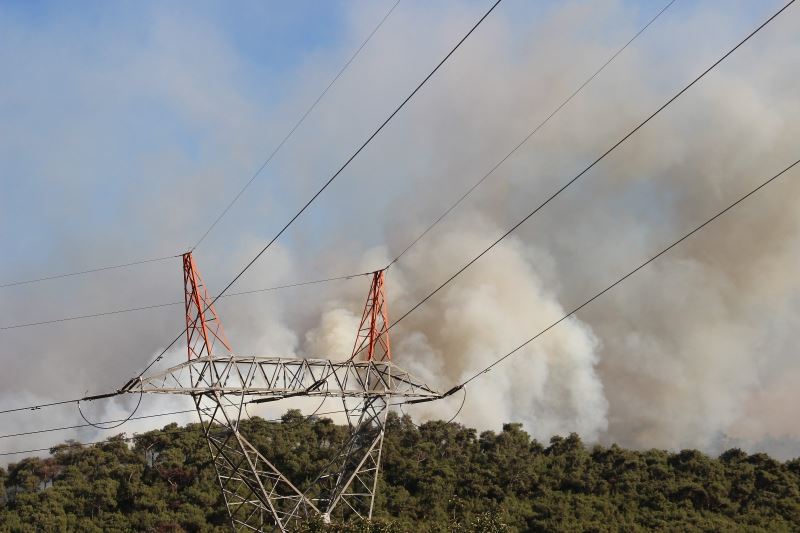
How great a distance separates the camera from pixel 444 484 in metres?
102

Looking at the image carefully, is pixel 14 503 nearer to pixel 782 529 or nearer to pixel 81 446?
pixel 81 446

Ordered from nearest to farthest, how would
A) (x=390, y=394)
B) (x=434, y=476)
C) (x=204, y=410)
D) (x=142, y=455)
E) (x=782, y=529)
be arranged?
(x=204, y=410) → (x=390, y=394) → (x=782, y=529) → (x=434, y=476) → (x=142, y=455)

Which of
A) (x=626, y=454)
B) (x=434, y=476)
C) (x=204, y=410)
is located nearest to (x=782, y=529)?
(x=626, y=454)

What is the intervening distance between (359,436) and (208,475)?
5655 centimetres

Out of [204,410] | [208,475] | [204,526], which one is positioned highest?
[208,475]

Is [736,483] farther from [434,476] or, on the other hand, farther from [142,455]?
[142,455]

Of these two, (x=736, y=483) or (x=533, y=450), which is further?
(x=533, y=450)

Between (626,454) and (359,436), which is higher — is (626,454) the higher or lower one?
the higher one

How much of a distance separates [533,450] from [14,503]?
56687 mm

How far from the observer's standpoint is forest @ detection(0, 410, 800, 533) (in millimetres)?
94375

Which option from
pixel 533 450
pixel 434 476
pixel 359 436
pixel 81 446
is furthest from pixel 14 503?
pixel 359 436

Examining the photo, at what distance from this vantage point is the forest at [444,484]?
94.4m

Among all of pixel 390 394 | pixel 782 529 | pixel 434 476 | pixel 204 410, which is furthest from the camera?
pixel 434 476

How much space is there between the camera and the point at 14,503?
340ft
